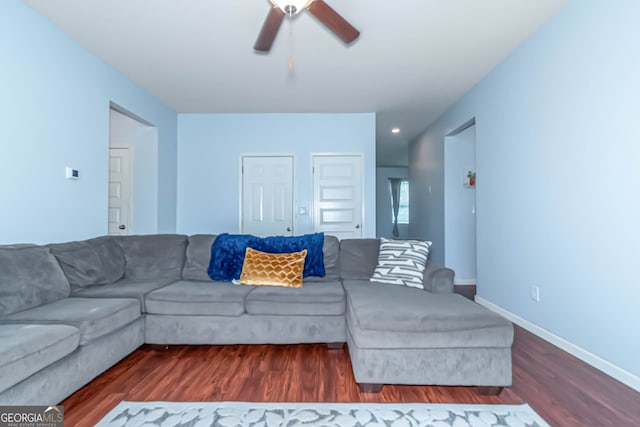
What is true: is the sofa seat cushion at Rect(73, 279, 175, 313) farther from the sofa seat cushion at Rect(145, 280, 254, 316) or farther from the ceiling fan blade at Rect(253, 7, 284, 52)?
the ceiling fan blade at Rect(253, 7, 284, 52)

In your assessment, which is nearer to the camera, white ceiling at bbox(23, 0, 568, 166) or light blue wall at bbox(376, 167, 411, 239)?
white ceiling at bbox(23, 0, 568, 166)

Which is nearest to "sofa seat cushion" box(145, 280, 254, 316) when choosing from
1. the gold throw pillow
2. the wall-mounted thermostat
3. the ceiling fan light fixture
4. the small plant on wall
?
the gold throw pillow


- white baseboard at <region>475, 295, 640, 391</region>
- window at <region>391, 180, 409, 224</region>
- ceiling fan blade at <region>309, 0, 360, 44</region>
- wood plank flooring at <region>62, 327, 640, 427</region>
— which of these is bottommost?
wood plank flooring at <region>62, 327, 640, 427</region>

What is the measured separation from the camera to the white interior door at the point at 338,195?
486 centimetres

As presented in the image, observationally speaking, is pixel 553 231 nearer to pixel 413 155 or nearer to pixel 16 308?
pixel 16 308

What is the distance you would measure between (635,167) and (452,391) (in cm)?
168

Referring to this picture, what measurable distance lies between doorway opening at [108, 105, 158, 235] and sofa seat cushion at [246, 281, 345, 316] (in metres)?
2.59

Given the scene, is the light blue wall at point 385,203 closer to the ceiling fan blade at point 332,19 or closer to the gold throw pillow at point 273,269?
the gold throw pillow at point 273,269

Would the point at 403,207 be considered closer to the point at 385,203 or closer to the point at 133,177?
the point at 385,203

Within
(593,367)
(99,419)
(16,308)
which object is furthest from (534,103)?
(16,308)

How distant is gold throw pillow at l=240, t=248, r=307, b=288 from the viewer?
267 cm

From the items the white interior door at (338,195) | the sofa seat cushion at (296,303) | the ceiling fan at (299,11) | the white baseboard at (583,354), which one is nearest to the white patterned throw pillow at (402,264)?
the sofa seat cushion at (296,303)

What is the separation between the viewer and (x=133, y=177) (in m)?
4.36

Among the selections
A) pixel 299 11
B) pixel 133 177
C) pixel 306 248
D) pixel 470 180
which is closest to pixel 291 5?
pixel 299 11
